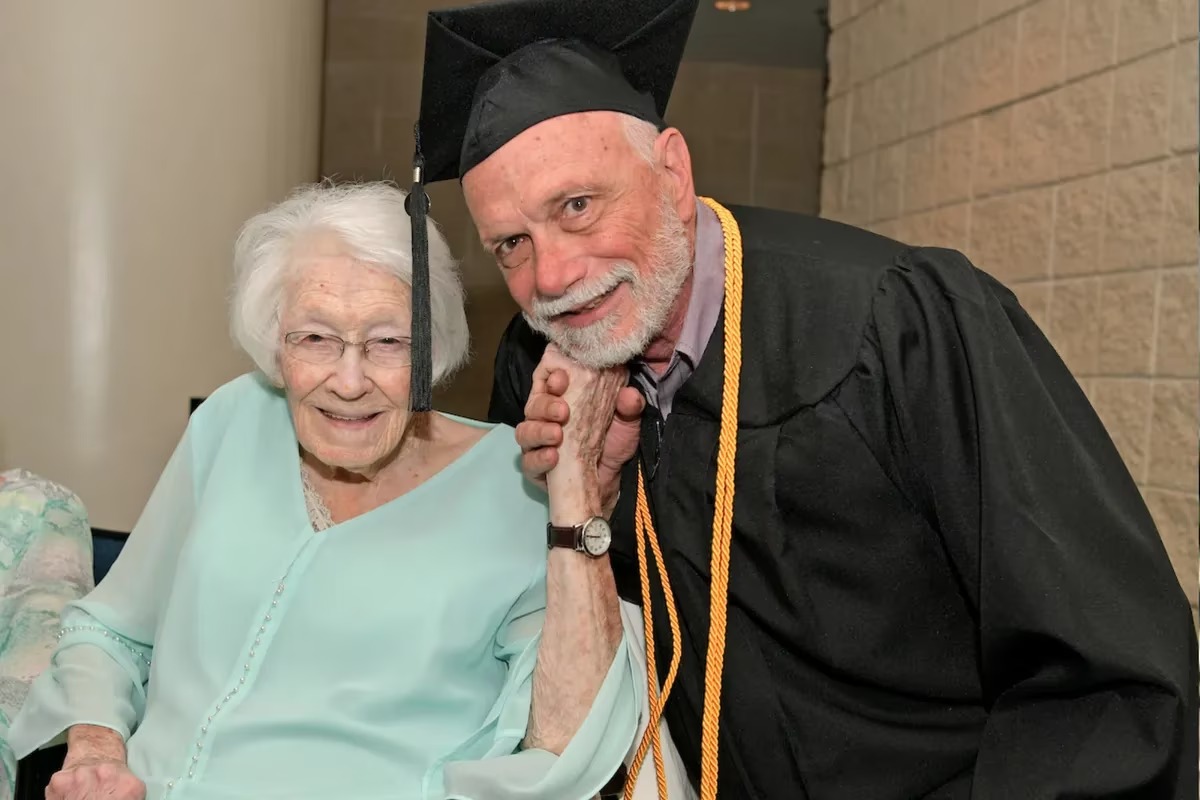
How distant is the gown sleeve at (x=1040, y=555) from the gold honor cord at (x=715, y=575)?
0.21m

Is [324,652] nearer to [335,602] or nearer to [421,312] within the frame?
[335,602]

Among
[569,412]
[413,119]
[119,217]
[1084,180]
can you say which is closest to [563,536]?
[569,412]

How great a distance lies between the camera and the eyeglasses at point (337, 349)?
1.74 m

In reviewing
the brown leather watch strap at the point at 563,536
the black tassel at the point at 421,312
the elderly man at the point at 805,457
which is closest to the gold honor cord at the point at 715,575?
the elderly man at the point at 805,457

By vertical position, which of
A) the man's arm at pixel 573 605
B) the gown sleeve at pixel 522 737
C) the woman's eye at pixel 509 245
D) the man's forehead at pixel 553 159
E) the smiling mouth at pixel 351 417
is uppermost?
the man's forehead at pixel 553 159

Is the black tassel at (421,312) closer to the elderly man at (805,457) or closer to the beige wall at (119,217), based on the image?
the elderly man at (805,457)

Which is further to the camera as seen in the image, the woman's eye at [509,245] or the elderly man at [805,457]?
the woman's eye at [509,245]

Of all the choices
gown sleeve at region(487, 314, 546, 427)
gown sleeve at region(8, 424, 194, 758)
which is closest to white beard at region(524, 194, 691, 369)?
gown sleeve at region(487, 314, 546, 427)

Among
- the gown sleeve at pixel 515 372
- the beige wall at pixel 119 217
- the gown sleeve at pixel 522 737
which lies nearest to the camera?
the gown sleeve at pixel 522 737

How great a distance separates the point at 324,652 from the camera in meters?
1.70

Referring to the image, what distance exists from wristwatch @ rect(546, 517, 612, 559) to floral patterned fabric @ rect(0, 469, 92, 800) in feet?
2.95

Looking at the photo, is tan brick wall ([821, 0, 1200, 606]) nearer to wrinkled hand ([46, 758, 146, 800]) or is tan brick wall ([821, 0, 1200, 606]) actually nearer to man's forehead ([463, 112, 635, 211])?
man's forehead ([463, 112, 635, 211])

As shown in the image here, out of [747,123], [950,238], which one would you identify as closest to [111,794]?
[950,238]

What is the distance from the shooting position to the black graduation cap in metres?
1.67
